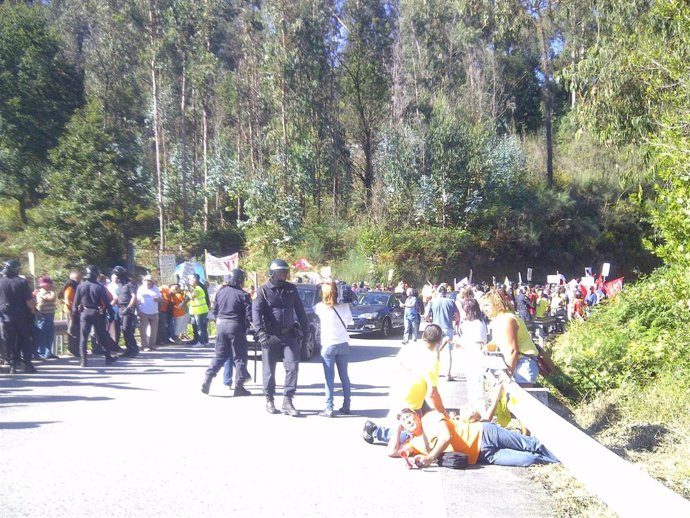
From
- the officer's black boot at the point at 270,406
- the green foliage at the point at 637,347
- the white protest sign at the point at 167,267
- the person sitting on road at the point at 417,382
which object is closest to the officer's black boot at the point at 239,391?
the officer's black boot at the point at 270,406

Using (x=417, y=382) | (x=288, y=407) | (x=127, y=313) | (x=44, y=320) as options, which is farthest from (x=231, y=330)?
(x=127, y=313)

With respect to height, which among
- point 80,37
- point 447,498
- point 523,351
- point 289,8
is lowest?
point 447,498

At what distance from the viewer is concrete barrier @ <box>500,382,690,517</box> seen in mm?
3703

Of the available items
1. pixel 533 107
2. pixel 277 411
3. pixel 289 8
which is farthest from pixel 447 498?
pixel 533 107

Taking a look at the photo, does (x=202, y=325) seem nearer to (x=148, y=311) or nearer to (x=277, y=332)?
(x=148, y=311)

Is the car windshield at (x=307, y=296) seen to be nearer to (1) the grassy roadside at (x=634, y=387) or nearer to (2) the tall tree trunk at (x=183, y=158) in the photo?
(1) the grassy roadside at (x=634, y=387)

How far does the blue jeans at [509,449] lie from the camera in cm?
738

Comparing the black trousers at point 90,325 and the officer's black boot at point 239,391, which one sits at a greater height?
the black trousers at point 90,325

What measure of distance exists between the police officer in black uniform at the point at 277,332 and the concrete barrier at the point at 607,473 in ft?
13.0

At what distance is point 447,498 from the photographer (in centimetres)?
630

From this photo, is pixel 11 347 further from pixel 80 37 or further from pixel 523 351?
pixel 80 37

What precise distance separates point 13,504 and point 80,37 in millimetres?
62464

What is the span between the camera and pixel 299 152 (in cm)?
4438

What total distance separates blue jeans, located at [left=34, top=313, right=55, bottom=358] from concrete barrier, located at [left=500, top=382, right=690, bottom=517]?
11.0 m
